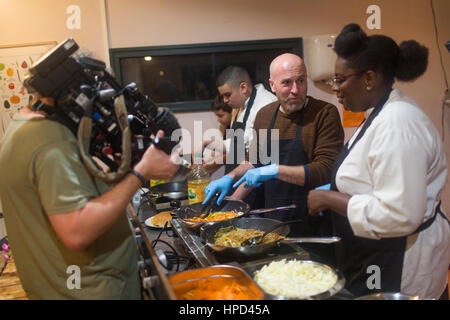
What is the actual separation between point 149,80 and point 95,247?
2706 millimetres

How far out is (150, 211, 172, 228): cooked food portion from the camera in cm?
209

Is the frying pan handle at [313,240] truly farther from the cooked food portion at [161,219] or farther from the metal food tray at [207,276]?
the cooked food portion at [161,219]

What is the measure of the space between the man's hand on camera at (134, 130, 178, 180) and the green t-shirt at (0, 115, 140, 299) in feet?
0.54

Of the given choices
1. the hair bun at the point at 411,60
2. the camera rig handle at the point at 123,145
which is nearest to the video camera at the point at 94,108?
the camera rig handle at the point at 123,145

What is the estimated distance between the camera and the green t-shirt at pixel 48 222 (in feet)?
3.18

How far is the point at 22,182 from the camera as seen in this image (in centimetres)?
→ 101

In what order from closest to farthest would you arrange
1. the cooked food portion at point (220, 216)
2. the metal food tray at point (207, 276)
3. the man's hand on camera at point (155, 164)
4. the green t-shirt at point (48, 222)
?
1. the green t-shirt at point (48, 222)
2. the man's hand on camera at point (155, 164)
3. the metal food tray at point (207, 276)
4. the cooked food portion at point (220, 216)

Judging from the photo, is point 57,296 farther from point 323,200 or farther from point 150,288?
point 323,200

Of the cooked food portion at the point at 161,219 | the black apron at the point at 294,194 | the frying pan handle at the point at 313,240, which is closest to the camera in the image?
the frying pan handle at the point at 313,240

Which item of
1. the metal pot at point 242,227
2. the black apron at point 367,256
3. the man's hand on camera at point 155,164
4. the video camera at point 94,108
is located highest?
the video camera at point 94,108

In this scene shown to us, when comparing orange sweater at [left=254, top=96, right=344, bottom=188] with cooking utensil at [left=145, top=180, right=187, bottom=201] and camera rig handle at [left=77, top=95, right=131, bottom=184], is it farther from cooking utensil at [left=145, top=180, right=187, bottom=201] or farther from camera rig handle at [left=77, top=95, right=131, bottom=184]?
camera rig handle at [left=77, top=95, right=131, bottom=184]

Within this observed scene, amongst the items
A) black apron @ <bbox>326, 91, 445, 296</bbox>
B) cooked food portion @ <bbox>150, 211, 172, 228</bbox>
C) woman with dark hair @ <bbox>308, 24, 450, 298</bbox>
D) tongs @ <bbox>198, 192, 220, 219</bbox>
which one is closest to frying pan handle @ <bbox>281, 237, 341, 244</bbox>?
woman with dark hair @ <bbox>308, 24, 450, 298</bbox>

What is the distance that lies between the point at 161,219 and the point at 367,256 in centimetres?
126
